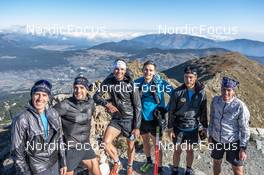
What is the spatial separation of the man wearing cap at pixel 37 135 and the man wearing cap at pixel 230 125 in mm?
5144

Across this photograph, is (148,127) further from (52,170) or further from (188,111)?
(52,170)

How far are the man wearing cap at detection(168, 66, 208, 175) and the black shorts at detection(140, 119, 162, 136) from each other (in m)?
0.61

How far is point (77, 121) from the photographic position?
30.9ft

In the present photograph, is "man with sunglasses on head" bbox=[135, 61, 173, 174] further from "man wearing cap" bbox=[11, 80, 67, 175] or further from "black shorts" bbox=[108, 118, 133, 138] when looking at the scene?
"man wearing cap" bbox=[11, 80, 67, 175]

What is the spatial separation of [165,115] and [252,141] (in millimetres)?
8524

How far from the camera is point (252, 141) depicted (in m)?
18.0

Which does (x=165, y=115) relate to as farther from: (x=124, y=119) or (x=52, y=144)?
(x=52, y=144)

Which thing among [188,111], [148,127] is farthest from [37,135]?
[188,111]

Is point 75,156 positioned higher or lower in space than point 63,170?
higher

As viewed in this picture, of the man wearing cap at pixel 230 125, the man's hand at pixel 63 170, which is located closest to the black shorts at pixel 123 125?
the man's hand at pixel 63 170

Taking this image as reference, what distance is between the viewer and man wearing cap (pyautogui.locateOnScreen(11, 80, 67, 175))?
300 inches

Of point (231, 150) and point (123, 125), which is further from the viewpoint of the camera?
point (123, 125)

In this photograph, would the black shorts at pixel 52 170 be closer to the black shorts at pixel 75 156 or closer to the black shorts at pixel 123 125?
the black shorts at pixel 75 156

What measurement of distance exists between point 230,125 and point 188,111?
4.68 feet
